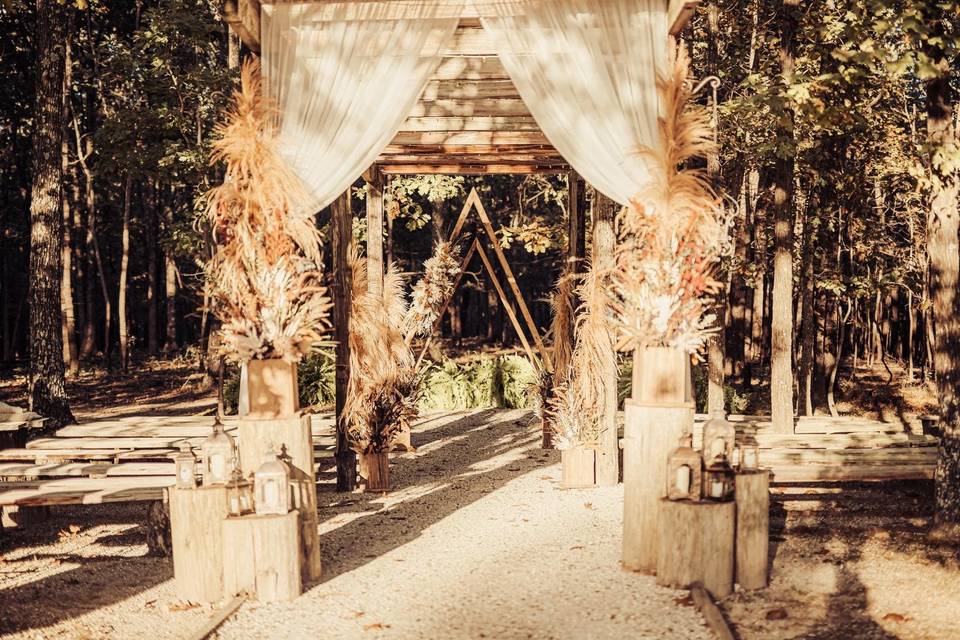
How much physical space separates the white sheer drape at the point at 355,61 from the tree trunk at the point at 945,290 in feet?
11.4

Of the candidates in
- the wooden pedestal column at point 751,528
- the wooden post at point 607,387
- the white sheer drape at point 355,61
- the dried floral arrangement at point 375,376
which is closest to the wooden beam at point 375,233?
the dried floral arrangement at point 375,376

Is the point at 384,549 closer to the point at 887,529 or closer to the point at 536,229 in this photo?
the point at 887,529

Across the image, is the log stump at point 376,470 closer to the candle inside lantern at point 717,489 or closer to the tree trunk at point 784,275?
the candle inside lantern at point 717,489

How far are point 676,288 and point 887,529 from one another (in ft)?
8.76

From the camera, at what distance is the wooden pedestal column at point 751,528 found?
531 cm

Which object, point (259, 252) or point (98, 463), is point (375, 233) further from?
point (259, 252)

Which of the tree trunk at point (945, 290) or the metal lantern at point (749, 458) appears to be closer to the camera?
the metal lantern at point (749, 458)

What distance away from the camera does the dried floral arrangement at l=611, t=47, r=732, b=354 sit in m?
5.78

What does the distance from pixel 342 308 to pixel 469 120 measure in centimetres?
218

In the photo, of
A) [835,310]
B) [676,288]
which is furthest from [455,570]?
[835,310]

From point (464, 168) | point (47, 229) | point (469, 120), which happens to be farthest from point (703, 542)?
point (47, 229)

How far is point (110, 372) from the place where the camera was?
73.4 feet

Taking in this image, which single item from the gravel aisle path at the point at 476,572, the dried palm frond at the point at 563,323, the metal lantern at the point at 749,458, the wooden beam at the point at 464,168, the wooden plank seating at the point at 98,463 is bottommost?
the gravel aisle path at the point at 476,572

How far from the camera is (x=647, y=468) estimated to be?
18.3 ft
